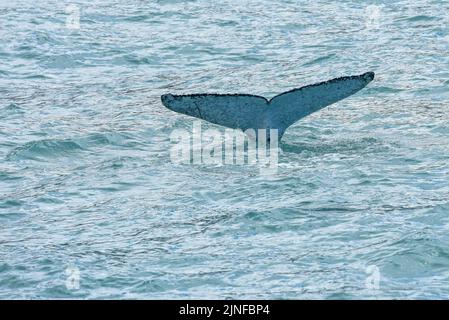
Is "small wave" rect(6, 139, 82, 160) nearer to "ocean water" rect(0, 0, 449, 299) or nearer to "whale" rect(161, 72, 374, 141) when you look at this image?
"ocean water" rect(0, 0, 449, 299)

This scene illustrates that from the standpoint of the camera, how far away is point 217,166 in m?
14.0

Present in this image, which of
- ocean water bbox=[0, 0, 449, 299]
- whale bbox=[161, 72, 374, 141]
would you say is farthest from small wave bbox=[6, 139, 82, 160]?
whale bbox=[161, 72, 374, 141]

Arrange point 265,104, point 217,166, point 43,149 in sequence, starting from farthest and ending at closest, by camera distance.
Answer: point 43,149 < point 217,166 < point 265,104

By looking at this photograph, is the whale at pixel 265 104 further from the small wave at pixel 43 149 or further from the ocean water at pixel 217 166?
the small wave at pixel 43 149

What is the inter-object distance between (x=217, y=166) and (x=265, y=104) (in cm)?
94

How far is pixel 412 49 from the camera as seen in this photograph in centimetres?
1914

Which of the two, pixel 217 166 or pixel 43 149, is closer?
pixel 217 166

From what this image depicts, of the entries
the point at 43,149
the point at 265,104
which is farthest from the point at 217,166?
the point at 43,149

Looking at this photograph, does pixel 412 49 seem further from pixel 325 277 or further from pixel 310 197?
pixel 325 277

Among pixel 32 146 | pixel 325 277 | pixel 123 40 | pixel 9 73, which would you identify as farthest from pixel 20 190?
pixel 123 40

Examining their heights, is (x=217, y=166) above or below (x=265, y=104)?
below

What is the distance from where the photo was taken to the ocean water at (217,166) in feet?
36.6

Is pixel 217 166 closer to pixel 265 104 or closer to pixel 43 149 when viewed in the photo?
pixel 265 104

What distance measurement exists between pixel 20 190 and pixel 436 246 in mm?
4677
